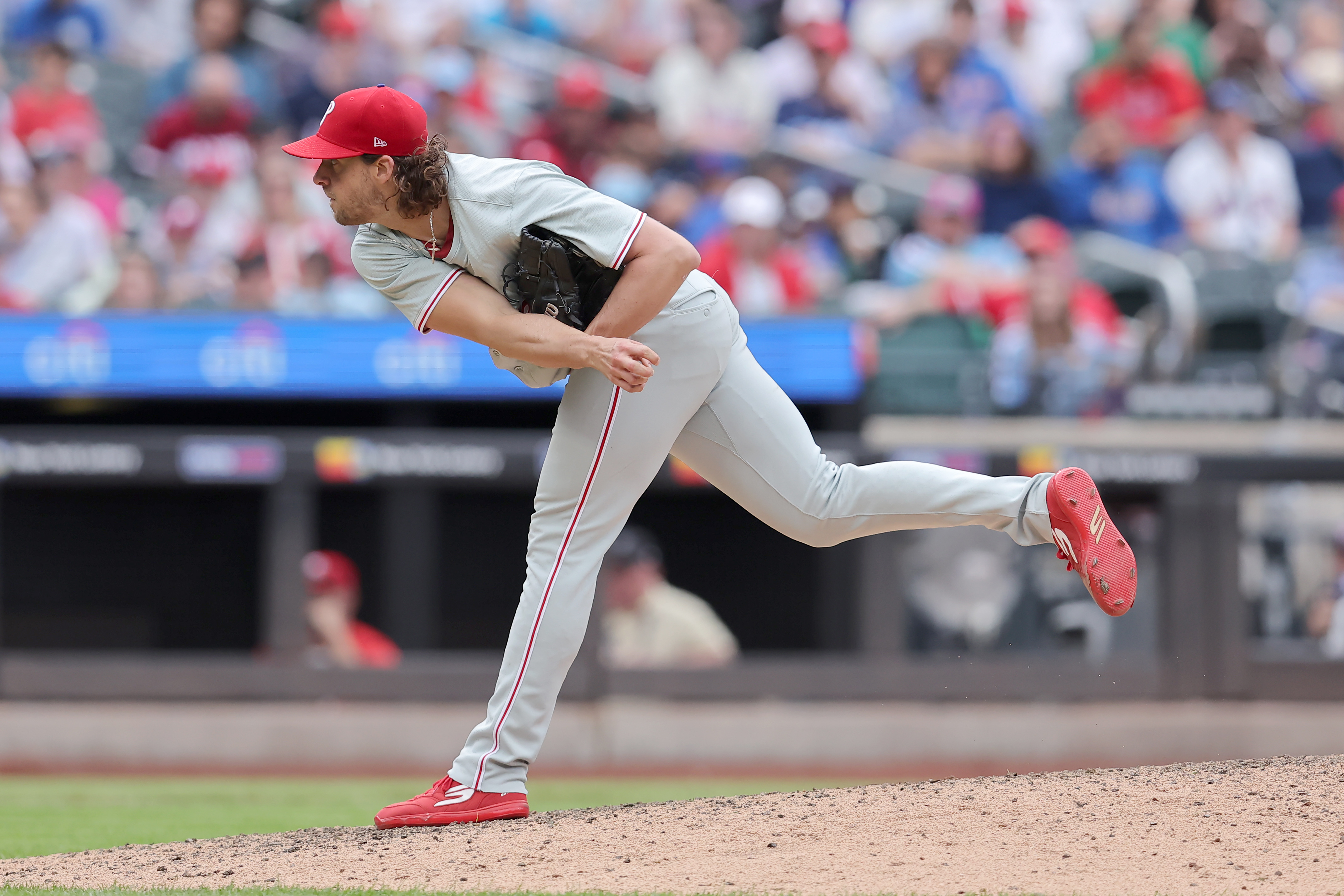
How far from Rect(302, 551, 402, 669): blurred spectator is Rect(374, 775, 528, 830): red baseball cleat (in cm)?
372

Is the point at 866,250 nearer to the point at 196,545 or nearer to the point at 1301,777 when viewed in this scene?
the point at 196,545

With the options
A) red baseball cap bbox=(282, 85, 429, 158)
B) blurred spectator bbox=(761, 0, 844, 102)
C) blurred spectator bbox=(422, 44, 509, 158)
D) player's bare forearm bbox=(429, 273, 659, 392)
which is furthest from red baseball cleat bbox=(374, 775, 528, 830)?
blurred spectator bbox=(761, 0, 844, 102)

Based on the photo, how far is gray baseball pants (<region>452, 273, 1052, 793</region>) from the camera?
373 centimetres

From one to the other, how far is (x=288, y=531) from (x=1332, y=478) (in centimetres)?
482

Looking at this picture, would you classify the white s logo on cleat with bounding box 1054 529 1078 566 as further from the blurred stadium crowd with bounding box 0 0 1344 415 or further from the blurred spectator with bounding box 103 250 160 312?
the blurred spectator with bounding box 103 250 160 312

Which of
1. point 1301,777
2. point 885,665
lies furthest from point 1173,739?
point 1301,777

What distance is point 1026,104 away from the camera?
10836mm

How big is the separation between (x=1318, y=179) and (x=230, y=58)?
6.94 metres

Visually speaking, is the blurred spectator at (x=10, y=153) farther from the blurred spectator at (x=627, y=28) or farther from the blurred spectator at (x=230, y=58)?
the blurred spectator at (x=627, y=28)

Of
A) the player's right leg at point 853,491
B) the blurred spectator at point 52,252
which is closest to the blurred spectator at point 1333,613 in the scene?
the player's right leg at point 853,491

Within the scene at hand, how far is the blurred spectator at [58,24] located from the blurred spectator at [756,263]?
15.3ft

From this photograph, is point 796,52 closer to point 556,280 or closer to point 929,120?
point 929,120

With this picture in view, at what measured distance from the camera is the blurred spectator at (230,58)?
10.1 meters

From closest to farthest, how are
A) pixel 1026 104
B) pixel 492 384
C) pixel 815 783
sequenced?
pixel 815 783, pixel 492 384, pixel 1026 104
